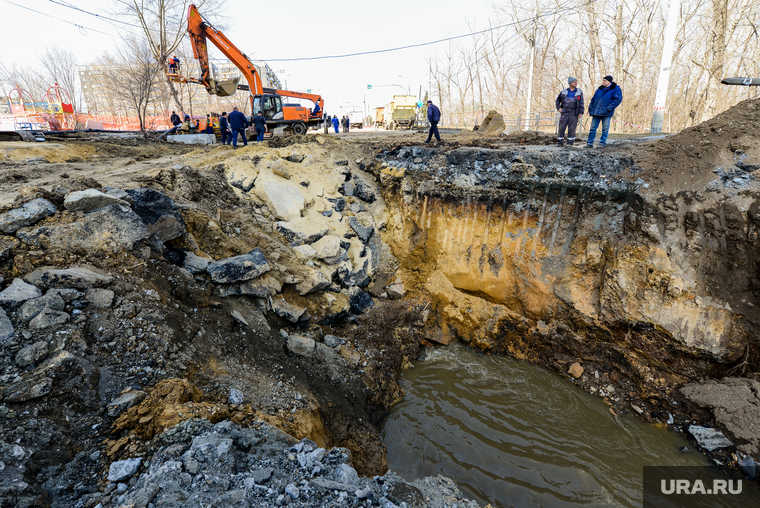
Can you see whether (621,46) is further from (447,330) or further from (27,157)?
(27,157)

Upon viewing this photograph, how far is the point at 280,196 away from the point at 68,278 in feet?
13.3

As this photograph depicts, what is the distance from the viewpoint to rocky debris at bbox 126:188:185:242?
4527mm

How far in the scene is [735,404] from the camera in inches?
190

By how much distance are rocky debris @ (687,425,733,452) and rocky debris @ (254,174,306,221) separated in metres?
7.42

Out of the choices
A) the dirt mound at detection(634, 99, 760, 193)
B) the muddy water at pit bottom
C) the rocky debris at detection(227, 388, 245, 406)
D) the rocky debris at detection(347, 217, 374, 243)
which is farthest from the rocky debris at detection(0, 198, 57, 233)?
the dirt mound at detection(634, 99, 760, 193)

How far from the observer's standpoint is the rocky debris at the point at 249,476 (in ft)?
7.02

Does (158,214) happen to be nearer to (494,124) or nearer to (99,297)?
(99,297)

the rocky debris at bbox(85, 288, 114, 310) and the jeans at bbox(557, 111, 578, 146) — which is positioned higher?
the jeans at bbox(557, 111, 578, 146)

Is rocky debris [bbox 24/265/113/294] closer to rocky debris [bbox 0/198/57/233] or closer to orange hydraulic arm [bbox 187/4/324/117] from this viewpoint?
rocky debris [bbox 0/198/57/233]

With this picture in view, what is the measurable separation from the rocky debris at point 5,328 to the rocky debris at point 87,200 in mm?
1540

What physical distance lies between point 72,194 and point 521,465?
666 cm

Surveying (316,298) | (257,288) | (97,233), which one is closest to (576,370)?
(316,298)

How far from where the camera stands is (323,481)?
252cm

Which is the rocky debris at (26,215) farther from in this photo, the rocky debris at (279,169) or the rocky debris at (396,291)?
the rocky debris at (396,291)
